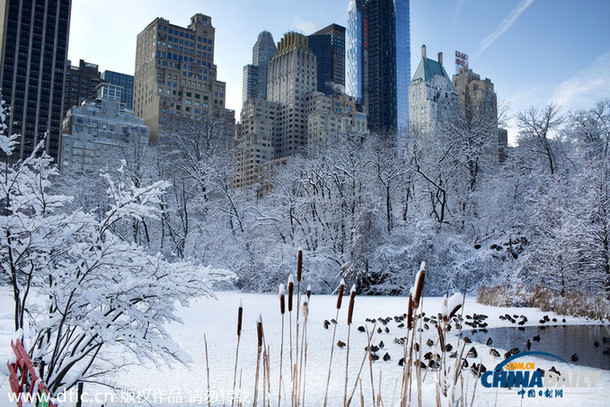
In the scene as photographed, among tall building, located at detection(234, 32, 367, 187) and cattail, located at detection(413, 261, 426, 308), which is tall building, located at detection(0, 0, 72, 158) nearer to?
tall building, located at detection(234, 32, 367, 187)

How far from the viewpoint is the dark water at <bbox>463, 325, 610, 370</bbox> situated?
22.7 ft

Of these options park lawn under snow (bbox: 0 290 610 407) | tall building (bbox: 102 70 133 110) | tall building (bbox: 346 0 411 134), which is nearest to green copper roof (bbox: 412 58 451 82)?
tall building (bbox: 346 0 411 134)

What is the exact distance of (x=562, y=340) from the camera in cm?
830

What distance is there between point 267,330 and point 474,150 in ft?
61.5

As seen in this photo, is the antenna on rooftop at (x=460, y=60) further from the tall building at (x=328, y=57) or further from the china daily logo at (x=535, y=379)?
the china daily logo at (x=535, y=379)

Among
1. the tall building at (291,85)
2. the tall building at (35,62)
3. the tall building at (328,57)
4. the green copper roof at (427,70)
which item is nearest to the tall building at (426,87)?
the green copper roof at (427,70)

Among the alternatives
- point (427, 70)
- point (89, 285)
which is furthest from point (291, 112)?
point (89, 285)

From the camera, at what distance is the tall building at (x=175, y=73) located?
89750mm

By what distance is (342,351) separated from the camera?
7105 millimetres

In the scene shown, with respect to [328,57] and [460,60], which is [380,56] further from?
[460,60]

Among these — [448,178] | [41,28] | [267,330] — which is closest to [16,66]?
[41,28]

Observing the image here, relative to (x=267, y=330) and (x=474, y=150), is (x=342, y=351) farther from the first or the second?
(x=474, y=150)

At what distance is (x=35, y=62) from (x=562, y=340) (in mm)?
109039

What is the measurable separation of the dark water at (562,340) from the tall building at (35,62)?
95.7 metres
